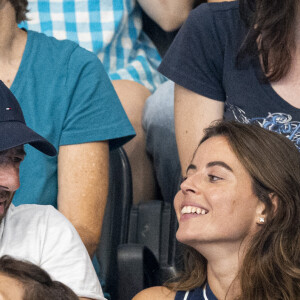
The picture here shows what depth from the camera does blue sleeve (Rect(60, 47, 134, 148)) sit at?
1.75m

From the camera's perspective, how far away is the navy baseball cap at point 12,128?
1.44 metres

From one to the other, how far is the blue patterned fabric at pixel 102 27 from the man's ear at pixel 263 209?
0.78m

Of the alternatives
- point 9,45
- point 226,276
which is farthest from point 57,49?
point 226,276

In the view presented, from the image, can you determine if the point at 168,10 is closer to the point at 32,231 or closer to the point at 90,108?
the point at 90,108

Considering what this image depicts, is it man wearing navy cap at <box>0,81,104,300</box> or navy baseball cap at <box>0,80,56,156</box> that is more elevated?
navy baseball cap at <box>0,80,56,156</box>

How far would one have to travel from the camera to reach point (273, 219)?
1.54 m

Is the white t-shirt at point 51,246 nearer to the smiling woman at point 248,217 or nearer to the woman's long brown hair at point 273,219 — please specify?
the smiling woman at point 248,217

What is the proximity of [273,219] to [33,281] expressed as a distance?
1.65 feet

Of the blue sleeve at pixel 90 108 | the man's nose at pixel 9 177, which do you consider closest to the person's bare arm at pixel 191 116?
the blue sleeve at pixel 90 108

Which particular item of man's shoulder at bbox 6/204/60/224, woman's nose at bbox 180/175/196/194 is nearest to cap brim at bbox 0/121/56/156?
man's shoulder at bbox 6/204/60/224

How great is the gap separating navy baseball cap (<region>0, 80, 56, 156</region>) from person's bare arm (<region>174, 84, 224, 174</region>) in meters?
0.42

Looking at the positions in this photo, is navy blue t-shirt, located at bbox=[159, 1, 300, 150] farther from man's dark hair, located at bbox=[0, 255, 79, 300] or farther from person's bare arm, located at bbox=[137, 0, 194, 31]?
man's dark hair, located at bbox=[0, 255, 79, 300]

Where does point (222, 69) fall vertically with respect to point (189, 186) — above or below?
above

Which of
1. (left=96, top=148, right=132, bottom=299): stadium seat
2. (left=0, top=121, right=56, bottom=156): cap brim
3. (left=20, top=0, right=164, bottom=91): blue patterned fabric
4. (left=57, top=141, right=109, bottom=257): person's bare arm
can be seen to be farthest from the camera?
(left=20, top=0, right=164, bottom=91): blue patterned fabric
